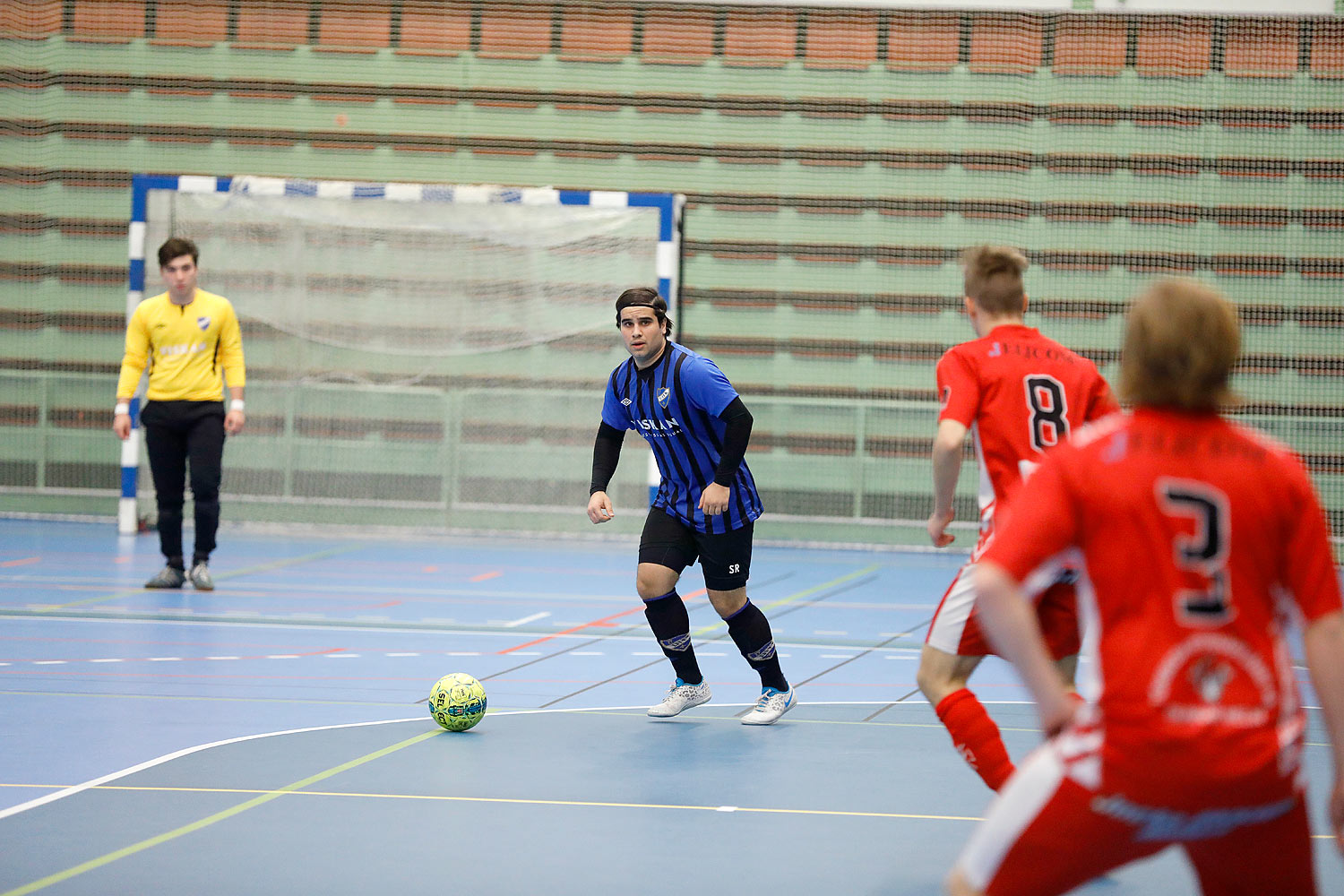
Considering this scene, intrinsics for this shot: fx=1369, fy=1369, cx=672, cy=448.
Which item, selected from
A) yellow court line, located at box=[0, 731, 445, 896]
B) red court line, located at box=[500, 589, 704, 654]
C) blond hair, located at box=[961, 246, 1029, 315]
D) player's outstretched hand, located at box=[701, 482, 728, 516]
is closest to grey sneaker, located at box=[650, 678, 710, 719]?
player's outstretched hand, located at box=[701, 482, 728, 516]

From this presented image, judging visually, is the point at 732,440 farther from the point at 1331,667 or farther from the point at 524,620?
the point at 1331,667

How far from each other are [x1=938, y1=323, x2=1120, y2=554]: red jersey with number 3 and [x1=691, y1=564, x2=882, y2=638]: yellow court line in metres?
4.75

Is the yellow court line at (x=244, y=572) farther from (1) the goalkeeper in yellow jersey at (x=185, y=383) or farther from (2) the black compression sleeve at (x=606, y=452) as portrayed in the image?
(2) the black compression sleeve at (x=606, y=452)

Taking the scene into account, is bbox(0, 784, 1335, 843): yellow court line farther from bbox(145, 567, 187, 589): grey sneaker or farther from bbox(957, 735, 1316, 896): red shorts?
bbox(145, 567, 187, 589): grey sneaker

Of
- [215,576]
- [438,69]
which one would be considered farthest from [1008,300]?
[438,69]

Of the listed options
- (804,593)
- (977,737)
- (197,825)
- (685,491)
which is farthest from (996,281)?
(804,593)

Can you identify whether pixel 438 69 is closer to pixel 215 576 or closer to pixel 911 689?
pixel 215 576

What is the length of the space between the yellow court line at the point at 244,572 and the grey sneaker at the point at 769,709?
4.77 metres

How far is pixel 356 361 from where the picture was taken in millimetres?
12945

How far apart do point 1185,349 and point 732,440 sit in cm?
352

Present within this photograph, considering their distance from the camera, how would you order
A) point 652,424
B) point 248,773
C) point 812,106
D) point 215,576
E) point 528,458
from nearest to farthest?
point 248,773 → point 652,424 → point 215,576 → point 528,458 → point 812,106

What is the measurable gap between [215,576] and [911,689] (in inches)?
223

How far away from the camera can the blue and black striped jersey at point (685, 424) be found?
5.49 metres

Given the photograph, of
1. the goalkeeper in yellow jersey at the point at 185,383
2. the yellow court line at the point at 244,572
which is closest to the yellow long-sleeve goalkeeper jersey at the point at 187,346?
the goalkeeper in yellow jersey at the point at 185,383
